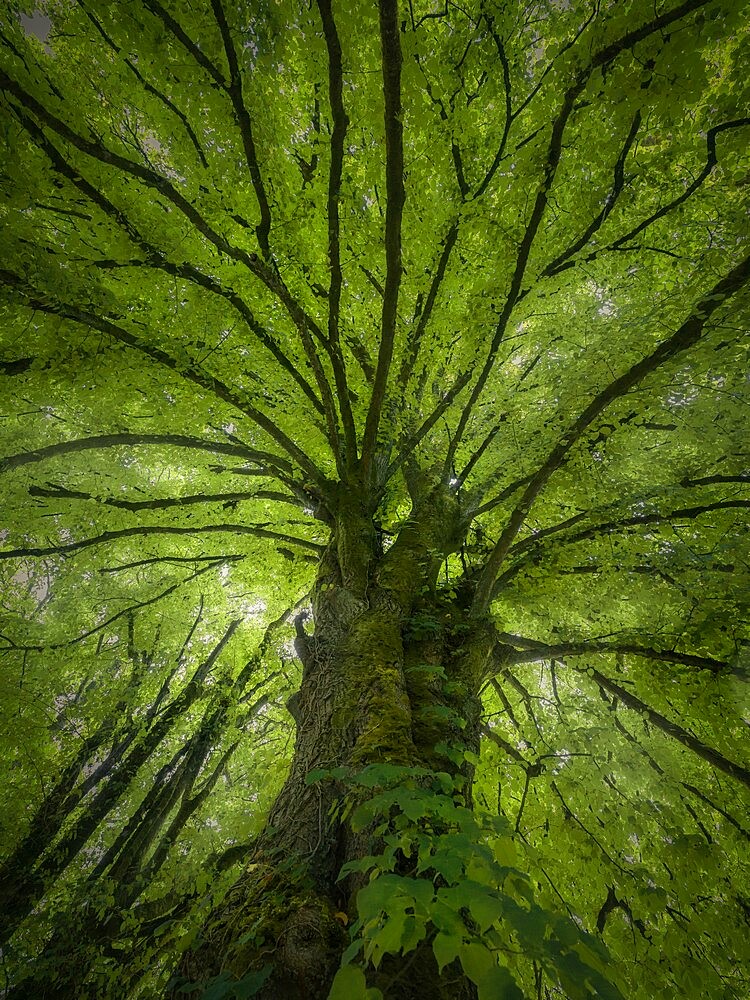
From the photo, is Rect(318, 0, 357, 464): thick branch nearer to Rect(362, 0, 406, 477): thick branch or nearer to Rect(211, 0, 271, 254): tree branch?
Rect(362, 0, 406, 477): thick branch

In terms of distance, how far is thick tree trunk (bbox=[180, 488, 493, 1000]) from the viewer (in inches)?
54.1

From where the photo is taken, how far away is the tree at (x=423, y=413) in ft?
6.15

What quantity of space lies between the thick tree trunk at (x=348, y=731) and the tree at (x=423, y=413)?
0.7 inches

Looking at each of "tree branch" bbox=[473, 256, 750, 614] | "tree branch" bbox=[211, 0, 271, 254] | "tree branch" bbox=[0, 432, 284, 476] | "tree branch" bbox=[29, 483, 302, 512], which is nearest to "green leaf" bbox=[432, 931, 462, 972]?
"tree branch" bbox=[473, 256, 750, 614]

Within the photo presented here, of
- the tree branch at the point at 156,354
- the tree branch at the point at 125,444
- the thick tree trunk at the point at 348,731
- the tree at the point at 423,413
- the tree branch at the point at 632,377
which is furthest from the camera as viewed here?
the tree branch at the point at 125,444

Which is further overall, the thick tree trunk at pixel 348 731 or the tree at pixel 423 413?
the tree at pixel 423 413

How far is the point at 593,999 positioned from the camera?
85cm

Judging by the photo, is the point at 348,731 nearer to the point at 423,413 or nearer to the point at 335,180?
the point at 335,180

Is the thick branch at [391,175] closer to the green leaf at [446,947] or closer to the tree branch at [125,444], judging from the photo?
the tree branch at [125,444]

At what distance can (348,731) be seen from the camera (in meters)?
2.25

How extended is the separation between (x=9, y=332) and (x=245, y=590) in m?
5.56

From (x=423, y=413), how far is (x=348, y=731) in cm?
374

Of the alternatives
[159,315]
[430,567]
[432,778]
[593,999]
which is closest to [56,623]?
[159,315]

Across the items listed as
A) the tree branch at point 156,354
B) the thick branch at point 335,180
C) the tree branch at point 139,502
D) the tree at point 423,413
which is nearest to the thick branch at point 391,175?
the tree at point 423,413
